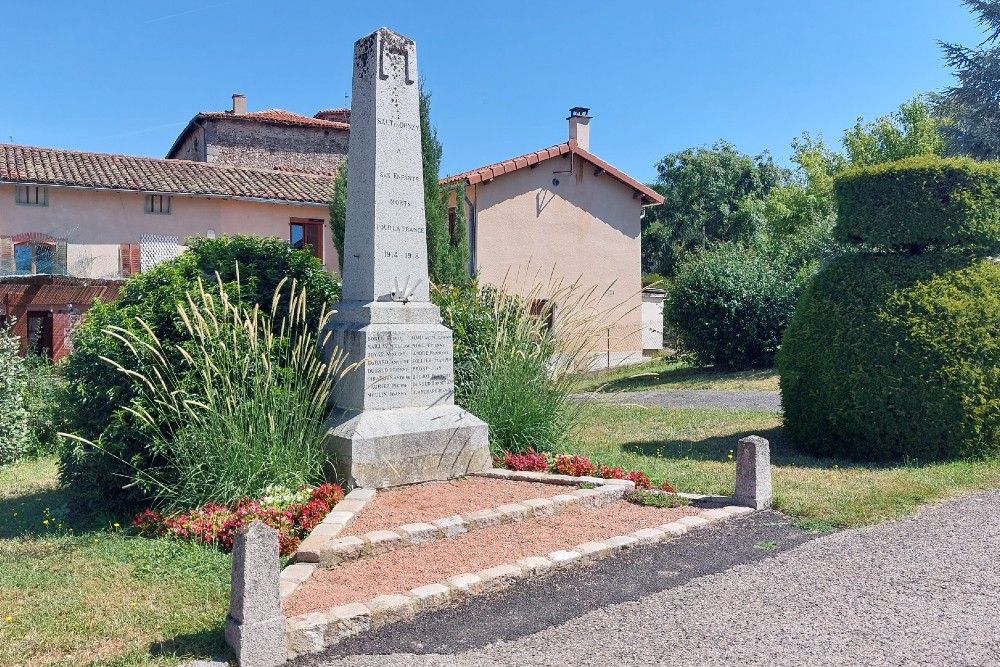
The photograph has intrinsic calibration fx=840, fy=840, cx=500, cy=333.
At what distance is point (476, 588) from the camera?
4.90 m

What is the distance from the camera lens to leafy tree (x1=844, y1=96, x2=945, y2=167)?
33469mm

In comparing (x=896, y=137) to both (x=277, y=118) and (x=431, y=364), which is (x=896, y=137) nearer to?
(x=277, y=118)

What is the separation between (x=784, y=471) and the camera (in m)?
8.72

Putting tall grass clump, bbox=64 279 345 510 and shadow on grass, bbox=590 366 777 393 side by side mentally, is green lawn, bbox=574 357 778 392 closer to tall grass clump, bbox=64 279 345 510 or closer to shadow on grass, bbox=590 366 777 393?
shadow on grass, bbox=590 366 777 393

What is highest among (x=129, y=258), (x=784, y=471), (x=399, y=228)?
(x=129, y=258)

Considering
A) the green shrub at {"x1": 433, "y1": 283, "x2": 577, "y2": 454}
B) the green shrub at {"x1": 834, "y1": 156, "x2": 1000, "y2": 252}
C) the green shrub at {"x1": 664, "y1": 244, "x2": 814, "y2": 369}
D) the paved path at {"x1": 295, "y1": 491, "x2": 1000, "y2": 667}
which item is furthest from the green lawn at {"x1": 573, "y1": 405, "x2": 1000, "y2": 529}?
the green shrub at {"x1": 664, "y1": 244, "x2": 814, "y2": 369}

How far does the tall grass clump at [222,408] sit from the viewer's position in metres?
6.16

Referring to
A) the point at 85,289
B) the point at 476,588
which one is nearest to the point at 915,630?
the point at 476,588

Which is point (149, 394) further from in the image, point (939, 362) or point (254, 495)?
point (939, 362)

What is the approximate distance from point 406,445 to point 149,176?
68.5ft

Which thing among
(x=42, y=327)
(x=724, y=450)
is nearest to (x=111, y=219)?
(x=42, y=327)

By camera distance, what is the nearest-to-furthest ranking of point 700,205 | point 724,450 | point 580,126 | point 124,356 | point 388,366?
point 124,356 < point 388,366 < point 724,450 < point 580,126 < point 700,205

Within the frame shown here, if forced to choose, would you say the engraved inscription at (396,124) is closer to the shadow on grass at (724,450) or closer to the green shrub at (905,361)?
the shadow on grass at (724,450)

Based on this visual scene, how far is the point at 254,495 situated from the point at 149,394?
4.15 ft
